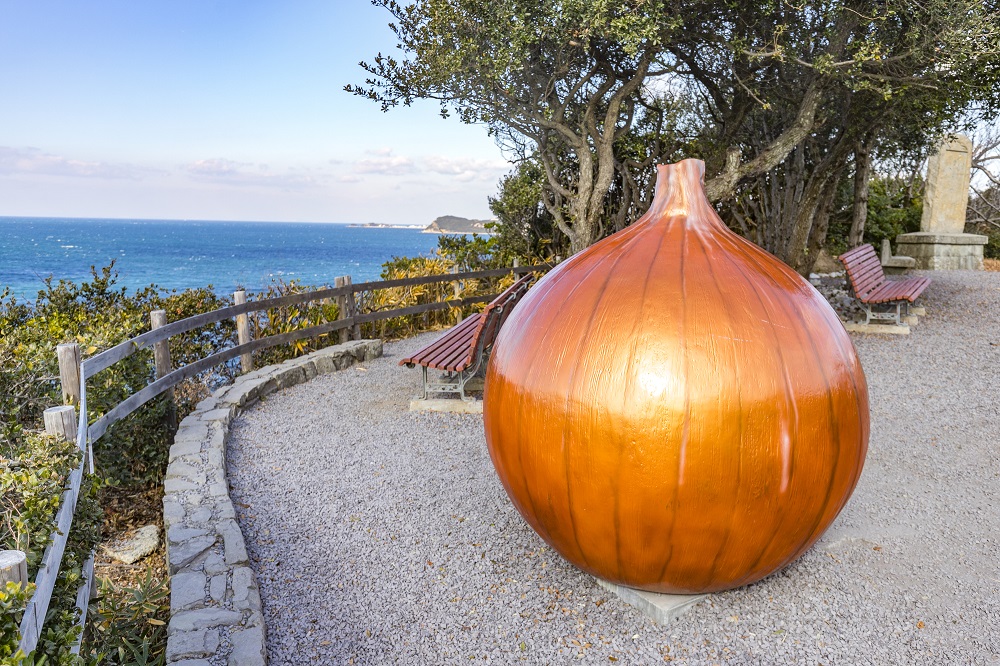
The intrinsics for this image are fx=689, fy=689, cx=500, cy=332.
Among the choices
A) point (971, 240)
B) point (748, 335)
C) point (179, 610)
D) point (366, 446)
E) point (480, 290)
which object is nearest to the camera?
point (748, 335)

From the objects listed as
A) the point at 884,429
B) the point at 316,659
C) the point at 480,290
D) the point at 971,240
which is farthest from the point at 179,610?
the point at 971,240

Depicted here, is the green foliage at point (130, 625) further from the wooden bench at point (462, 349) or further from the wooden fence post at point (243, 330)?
the wooden fence post at point (243, 330)

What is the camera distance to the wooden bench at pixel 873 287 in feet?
32.3

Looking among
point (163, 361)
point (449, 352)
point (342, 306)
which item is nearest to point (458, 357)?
point (449, 352)

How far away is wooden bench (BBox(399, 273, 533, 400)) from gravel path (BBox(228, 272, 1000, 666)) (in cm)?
56

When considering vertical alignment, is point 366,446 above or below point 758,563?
below

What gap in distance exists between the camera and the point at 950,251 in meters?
16.2

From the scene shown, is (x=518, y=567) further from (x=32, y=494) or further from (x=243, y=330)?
(x=243, y=330)

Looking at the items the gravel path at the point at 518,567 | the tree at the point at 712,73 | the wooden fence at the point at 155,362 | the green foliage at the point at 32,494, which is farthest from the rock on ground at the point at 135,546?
the tree at the point at 712,73

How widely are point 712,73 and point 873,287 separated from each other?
462cm

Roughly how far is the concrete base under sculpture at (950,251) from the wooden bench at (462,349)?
13.3 m

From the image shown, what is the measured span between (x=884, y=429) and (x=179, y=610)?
5.88m

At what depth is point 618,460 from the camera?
2.80 m

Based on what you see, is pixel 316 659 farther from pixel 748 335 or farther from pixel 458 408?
pixel 458 408
